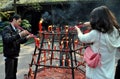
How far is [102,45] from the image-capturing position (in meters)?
4.07

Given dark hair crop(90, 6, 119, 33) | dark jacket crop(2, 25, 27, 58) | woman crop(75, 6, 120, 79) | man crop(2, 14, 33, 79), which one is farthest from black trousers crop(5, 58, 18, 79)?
dark hair crop(90, 6, 119, 33)

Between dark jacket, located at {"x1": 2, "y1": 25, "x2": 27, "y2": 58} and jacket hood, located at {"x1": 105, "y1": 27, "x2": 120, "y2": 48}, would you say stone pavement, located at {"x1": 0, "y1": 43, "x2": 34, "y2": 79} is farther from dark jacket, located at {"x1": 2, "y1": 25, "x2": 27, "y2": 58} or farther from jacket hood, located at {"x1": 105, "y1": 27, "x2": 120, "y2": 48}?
jacket hood, located at {"x1": 105, "y1": 27, "x2": 120, "y2": 48}

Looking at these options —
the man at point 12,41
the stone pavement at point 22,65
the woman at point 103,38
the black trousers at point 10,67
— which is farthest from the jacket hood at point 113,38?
the stone pavement at point 22,65

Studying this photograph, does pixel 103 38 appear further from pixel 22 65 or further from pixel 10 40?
pixel 22 65

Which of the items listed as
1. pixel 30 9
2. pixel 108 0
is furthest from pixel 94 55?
pixel 30 9

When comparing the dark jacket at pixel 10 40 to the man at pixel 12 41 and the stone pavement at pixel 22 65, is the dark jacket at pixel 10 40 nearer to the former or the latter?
the man at pixel 12 41

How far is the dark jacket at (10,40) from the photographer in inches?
232

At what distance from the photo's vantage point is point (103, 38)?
4043 millimetres

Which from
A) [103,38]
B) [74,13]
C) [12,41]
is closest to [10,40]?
[12,41]

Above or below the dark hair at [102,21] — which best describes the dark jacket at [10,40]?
below

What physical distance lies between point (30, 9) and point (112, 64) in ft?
49.6

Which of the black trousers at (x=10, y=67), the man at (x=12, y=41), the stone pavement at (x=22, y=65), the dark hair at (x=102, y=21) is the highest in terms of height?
the dark hair at (x=102, y=21)

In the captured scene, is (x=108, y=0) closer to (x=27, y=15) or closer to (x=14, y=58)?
(x=27, y=15)

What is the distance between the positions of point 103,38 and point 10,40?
8.10 feet
